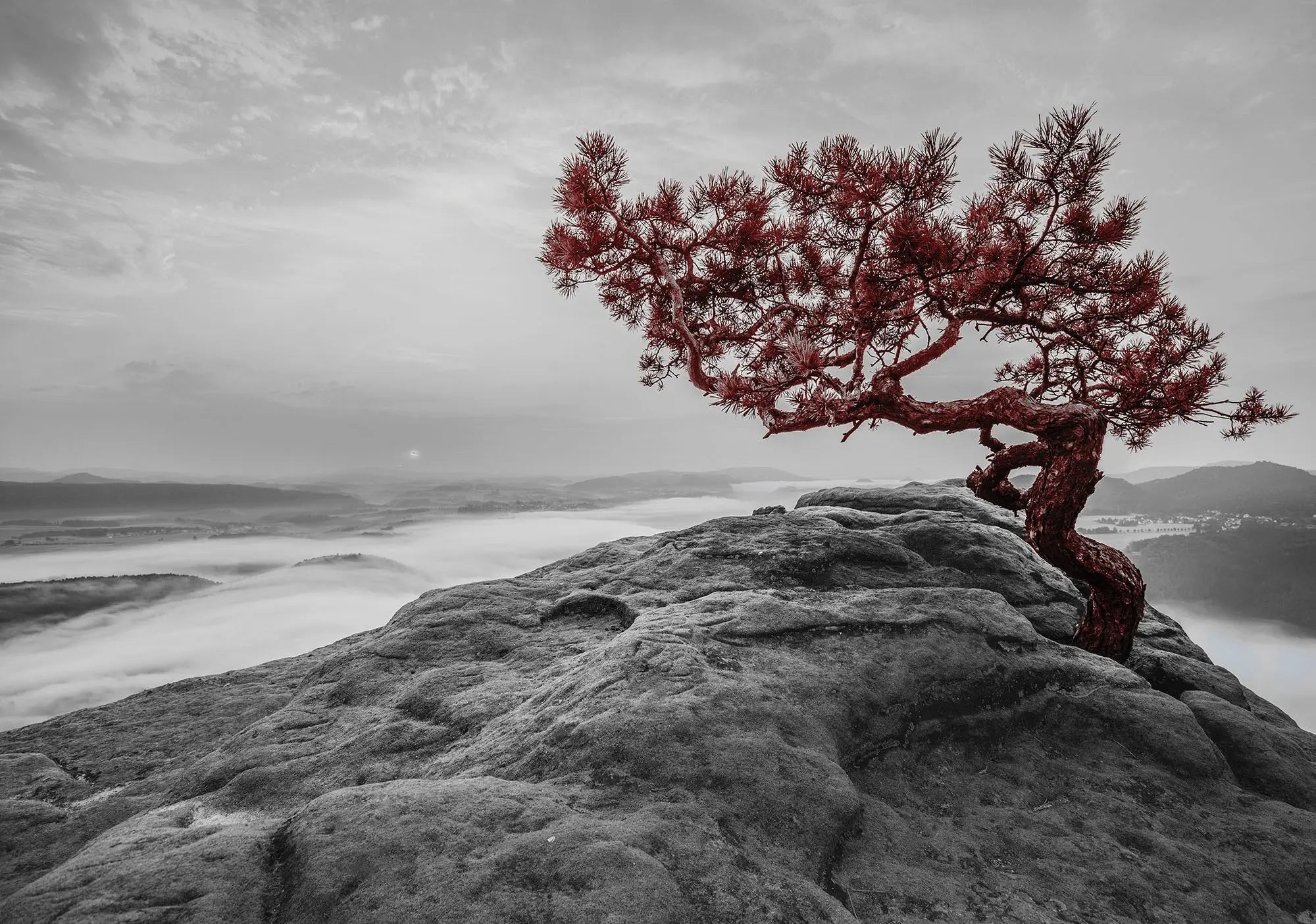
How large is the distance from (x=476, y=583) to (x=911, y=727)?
286 inches

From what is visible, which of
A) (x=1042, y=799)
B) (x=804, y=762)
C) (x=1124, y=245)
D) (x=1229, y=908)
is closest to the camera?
(x=1229, y=908)

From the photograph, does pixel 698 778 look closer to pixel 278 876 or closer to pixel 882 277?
pixel 278 876

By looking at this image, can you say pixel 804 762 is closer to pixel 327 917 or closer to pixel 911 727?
pixel 911 727

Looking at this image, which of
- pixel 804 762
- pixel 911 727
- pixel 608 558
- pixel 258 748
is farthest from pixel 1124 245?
pixel 258 748

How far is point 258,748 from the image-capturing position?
6.20 meters

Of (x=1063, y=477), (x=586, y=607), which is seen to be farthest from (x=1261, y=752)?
(x=586, y=607)

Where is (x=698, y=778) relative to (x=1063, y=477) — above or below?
below

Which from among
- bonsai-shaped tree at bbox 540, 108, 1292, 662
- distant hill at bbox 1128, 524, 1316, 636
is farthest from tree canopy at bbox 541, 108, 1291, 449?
distant hill at bbox 1128, 524, 1316, 636

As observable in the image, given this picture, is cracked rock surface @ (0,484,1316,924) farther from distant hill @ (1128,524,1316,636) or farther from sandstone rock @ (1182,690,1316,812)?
distant hill @ (1128,524,1316,636)

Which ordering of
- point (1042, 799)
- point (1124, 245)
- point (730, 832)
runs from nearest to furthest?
point (730, 832), point (1042, 799), point (1124, 245)

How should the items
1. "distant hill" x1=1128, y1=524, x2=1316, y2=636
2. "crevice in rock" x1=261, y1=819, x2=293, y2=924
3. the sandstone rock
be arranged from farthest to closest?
"distant hill" x1=1128, y1=524, x2=1316, y2=636 < the sandstone rock < "crevice in rock" x1=261, y1=819, x2=293, y2=924

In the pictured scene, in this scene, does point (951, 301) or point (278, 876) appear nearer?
point (278, 876)

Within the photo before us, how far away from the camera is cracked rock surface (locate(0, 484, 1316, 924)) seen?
3662 millimetres

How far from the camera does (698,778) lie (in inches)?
178
